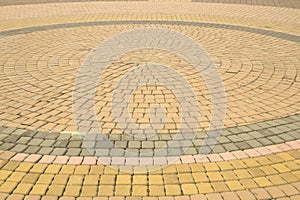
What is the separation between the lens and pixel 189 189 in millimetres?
3463

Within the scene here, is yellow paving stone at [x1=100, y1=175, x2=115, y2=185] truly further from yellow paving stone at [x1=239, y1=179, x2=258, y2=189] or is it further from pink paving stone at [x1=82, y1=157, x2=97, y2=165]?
yellow paving stone at [x1=239, y1=179, x2=258, y2=189]

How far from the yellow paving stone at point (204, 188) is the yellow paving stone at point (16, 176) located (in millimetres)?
2070

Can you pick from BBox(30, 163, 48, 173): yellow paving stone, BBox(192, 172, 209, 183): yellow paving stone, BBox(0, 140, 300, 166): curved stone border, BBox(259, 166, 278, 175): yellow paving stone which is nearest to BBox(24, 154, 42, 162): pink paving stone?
BBox(0, 140, 300, 166): curved stone border

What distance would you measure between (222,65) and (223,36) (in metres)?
2.58

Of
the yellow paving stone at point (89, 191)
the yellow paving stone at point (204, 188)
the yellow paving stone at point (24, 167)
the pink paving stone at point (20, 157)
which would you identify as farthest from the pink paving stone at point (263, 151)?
the pink paving stone at point (20, 157)

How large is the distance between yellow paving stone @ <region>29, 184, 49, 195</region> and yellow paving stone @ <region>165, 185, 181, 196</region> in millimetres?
1362

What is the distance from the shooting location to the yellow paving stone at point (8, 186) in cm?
341

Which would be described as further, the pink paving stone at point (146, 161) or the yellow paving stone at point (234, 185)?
the pink paving stone at point (146, 161)

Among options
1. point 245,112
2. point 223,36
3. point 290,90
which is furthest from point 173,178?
point 223,36

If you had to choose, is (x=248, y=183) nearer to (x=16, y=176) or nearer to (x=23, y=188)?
(x=23, y=188)

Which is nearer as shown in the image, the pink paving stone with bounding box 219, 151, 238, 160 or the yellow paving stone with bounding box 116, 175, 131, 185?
the yellow paving stone with bounding box 116, 175, 131, 185

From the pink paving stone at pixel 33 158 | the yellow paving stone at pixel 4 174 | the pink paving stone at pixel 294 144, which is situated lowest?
the yellow paving stone at pixel 4 174

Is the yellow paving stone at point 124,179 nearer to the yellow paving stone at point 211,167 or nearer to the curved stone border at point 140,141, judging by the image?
the curved stone border at point 140,141

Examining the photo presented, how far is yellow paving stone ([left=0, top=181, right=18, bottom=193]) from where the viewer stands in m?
3.41
